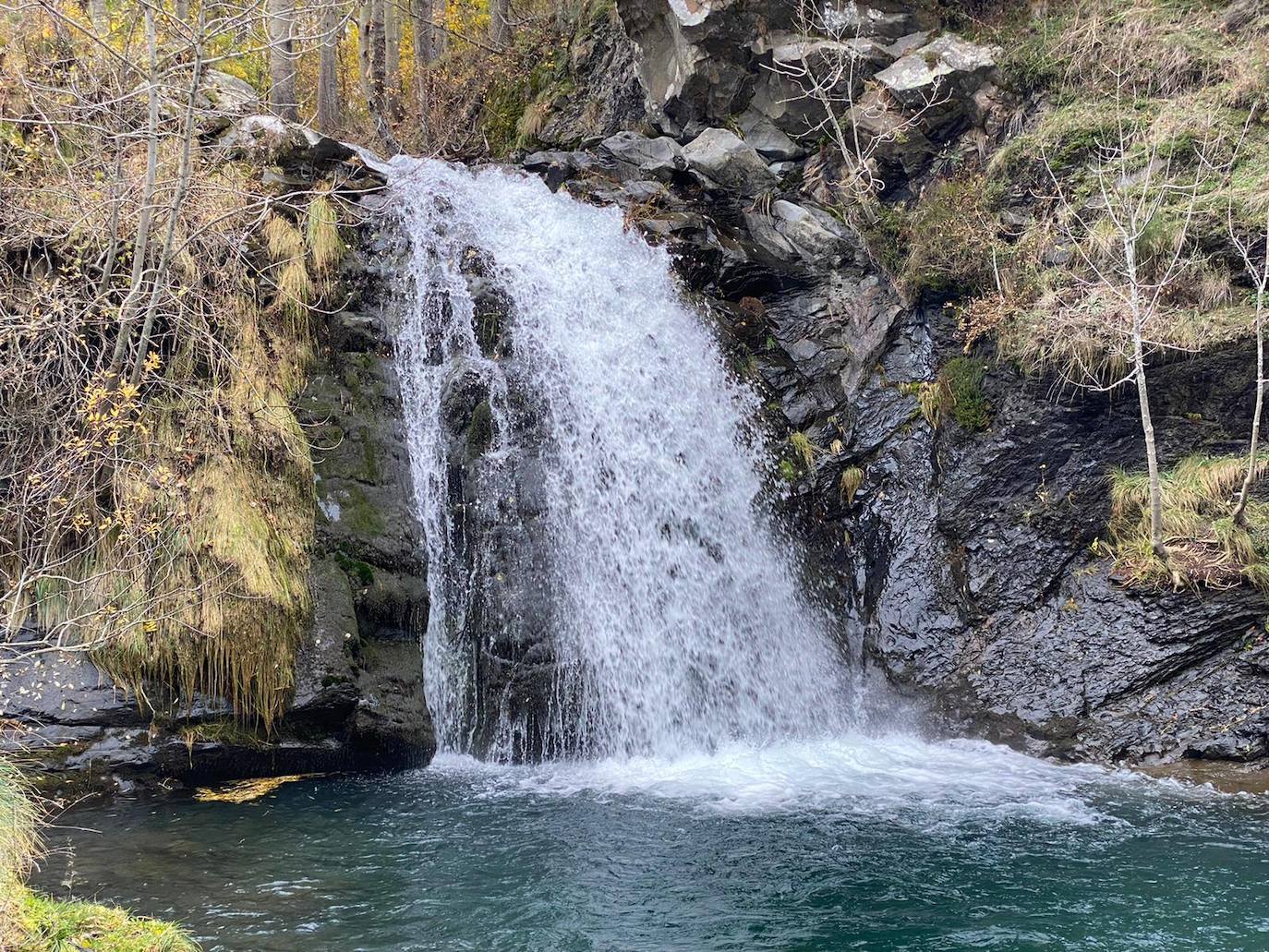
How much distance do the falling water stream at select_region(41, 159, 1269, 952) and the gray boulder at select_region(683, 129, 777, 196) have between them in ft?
4.60

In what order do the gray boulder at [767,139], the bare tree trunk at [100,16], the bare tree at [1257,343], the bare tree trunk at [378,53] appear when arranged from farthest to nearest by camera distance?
1. the bare tree trunk at [378,53]
2. the gray boulder at [767,139]
3. the bare tree trunk at [100,16]
4. the bare tree at [1257,343]

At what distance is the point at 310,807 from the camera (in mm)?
6430

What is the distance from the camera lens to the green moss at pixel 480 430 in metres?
8.62

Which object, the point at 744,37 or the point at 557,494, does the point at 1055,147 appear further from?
the point at 557,494

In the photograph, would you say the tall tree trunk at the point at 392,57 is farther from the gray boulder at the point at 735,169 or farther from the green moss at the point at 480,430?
the green moss at the point at 480,430

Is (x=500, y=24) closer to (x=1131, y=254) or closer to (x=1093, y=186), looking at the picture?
(x=1093, y=186)

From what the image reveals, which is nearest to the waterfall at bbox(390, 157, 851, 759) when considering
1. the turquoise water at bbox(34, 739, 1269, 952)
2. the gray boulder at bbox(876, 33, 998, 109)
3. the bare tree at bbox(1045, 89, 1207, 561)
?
the turquoise water at bbox(34, 739, 1269, 952)

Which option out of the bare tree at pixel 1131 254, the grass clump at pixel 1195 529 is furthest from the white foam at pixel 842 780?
the bare tree at pixel 1131 254

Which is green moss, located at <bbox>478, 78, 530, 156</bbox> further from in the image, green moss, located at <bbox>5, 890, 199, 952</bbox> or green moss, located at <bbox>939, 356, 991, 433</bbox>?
green moss, located at <bbox>5, 890, 199, 952</bbox>

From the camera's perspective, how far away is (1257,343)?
7.84m

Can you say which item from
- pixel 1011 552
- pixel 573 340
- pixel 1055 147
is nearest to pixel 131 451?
pixel 573 340

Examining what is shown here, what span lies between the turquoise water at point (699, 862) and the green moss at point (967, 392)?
3600mm

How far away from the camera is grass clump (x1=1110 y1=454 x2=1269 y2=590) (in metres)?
7.64

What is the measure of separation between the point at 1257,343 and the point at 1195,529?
5.55 feet
